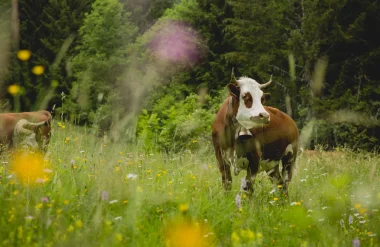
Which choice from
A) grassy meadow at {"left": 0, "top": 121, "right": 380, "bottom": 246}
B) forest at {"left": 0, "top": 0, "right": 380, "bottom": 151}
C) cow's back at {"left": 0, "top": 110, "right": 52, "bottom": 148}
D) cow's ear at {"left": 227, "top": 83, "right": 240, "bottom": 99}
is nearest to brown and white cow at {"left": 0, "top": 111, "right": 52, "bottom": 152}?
cow's back at {"left": 0, "top": 110, "right": 52, "bottom": 148}

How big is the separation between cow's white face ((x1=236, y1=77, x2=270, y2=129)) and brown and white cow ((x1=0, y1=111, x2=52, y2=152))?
2720 millimetres

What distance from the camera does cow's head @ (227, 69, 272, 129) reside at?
205 inches

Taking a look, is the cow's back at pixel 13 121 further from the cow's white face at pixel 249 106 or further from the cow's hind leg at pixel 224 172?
the cow's white face at pixel 249 106

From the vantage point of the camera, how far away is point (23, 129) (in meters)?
7.41

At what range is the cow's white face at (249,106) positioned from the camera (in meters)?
5.23

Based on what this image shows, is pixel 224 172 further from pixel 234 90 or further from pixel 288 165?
pixel 288 165

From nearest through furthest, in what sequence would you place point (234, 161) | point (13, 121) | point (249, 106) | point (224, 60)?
point (249, 106) < point (234, 161) < point (13, 121) < point (224, 60)

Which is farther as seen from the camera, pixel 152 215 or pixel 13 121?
pixel 13 121

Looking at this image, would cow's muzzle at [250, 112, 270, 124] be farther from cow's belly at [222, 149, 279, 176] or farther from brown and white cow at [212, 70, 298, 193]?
cow's belly at [222, 149, 279, 176]

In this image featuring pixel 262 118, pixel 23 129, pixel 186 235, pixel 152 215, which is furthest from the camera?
pixel 23 129

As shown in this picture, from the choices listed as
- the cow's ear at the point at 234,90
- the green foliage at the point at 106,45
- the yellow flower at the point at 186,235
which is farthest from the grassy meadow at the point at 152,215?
the green foliage at the point at 106,45

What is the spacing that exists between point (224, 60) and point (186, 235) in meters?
22.9

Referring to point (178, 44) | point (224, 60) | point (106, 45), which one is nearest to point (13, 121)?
point (178, 44)

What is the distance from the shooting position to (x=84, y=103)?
546 cm
